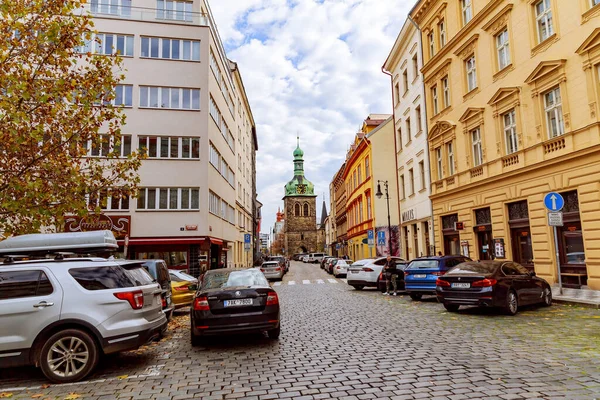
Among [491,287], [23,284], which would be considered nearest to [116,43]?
[23,284]

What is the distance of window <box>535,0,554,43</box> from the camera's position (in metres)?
16.1

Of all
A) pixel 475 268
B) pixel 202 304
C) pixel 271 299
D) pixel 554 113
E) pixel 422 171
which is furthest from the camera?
pixel 422 171

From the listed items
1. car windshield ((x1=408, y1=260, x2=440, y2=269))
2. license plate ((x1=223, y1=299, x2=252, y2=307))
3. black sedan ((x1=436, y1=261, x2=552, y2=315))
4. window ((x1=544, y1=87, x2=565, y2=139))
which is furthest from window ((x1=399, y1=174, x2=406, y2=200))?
license plate ((x1=223, y1=299, x2=252, y2=307))

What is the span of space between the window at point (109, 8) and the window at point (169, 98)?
5.18m

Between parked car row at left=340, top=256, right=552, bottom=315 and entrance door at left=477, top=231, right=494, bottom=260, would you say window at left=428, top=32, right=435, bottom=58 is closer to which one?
entrance door at left=477, top=231, right=494, bottom=260

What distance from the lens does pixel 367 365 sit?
623 centimetres

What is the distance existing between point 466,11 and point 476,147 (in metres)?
7.03

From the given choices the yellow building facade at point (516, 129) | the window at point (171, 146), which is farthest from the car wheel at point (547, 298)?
the window at point (171, 146)

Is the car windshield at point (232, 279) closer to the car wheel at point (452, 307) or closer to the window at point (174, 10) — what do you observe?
the car wheel at point (452, 307)

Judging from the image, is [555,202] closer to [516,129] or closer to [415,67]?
[516,129]

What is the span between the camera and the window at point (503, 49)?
61.4ft

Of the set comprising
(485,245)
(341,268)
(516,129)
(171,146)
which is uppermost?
(171,146)

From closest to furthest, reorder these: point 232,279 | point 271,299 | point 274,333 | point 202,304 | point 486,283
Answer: point 202,304 → point 271,299 → point 274,333 → point 232,279 → point 486,283

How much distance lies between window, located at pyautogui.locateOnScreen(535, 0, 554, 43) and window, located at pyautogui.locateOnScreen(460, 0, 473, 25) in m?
4.84
